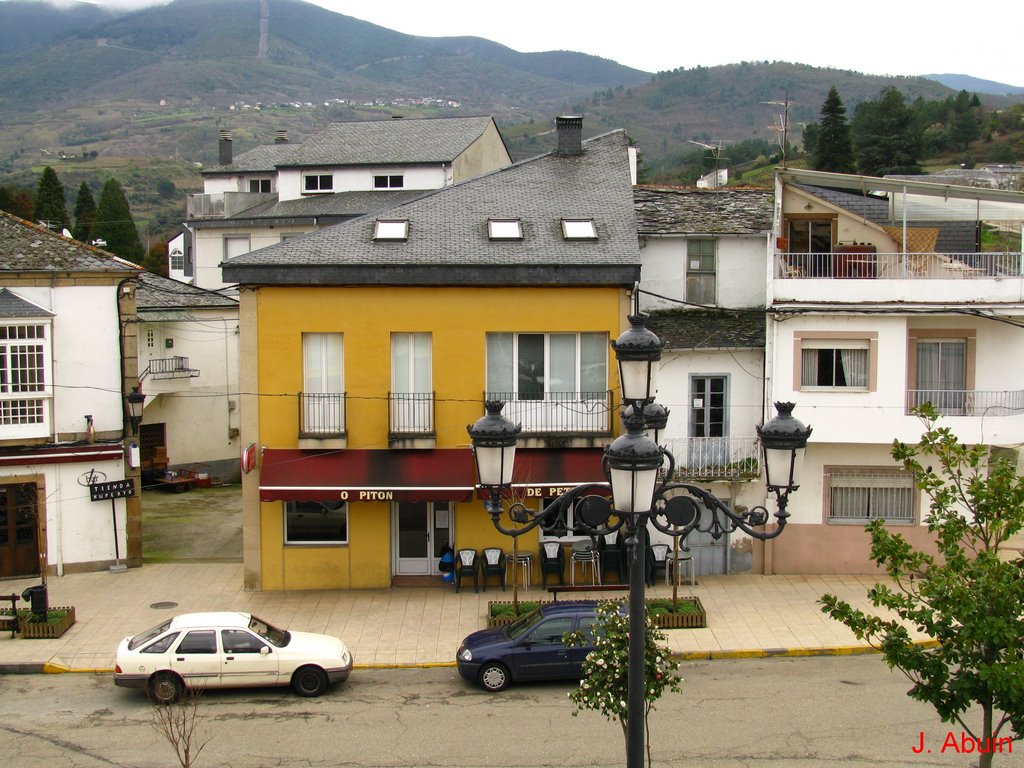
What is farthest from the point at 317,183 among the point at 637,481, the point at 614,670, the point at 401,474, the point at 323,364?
the point at 637,481

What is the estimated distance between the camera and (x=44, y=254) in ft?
83.8

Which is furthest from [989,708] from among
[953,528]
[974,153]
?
[974,153]

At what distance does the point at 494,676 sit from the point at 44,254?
48.8 feet

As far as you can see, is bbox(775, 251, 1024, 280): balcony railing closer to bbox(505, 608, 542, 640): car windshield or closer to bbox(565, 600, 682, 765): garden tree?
bbox(505, 608, 542, 640): car windshield

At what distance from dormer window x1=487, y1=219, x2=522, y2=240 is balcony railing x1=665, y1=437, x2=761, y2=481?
557cm

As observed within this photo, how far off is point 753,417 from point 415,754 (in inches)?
472

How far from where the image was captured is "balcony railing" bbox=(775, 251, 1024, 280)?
78.4 feet

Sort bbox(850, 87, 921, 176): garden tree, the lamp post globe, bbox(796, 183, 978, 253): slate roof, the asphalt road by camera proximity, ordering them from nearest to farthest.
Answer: the lamp post globe → the asphalt road → bbox(796, 183, 978, 253): slate roof → bbox(850, 87, 921, 176): garden tree

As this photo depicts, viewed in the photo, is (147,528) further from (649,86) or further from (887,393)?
(649,86)

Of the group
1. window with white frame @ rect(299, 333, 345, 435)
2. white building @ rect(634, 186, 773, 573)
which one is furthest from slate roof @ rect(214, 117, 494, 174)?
window with white frame @ rect(299, 333, 345, 435)

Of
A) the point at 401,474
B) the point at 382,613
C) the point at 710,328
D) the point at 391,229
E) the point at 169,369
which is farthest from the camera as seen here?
the point at 169,369

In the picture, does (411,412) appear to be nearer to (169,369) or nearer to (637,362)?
(637,362)

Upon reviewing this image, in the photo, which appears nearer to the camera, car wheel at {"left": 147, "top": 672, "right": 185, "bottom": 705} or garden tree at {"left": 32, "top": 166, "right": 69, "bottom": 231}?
car wheel at {"left": 147, "top": 672, "right": 185, "bottom": 705}

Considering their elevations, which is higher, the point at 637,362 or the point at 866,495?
the point at 637,362
